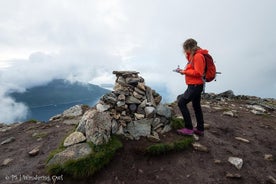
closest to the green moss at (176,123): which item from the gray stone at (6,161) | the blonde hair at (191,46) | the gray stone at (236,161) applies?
the gray stone at (236,161)

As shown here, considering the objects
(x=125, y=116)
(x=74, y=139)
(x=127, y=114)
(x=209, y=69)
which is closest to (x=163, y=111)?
(x=127, y=114)

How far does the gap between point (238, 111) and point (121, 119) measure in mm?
9998

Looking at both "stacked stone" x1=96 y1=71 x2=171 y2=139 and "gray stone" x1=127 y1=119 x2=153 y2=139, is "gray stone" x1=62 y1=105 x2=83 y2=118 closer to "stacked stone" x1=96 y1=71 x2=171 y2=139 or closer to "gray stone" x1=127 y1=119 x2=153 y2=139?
"stacked stone" x1=96 y1=71 x2=171 y2=139

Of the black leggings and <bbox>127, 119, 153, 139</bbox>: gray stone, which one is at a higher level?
the black leggings

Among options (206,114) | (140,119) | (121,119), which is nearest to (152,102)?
(140,119)

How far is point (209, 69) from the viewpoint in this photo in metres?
7.64

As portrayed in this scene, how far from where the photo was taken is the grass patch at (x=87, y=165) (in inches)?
239

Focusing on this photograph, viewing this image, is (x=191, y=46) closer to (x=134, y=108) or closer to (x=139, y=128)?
(x=134, y=108)

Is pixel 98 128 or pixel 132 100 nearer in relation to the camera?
pixel 98 128

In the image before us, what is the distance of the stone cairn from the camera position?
7324 millimetres

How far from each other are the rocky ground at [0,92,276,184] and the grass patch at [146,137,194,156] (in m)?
0.18

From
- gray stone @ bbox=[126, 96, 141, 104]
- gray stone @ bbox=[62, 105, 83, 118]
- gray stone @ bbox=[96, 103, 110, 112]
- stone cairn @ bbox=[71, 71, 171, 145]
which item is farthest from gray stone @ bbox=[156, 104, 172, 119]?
gray stone @ bbox=[62, 105, 83, 118]

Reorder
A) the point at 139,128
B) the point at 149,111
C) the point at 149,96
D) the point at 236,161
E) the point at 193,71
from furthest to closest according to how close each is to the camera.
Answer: the point at 149,96 → the point at 149,111 → the point at 139,128 → the point at 193,71 → the point at 236,161

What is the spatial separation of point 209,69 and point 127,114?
3715 millimetres
